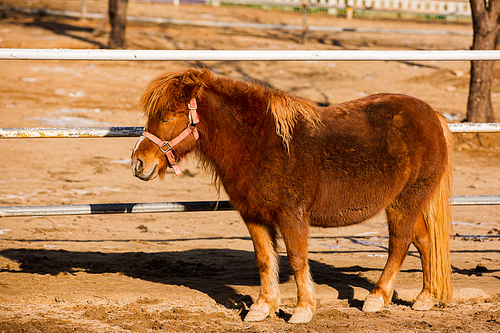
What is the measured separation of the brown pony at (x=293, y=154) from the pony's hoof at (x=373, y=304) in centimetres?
45

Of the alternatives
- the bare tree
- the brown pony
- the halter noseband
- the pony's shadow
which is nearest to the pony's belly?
the brown pony

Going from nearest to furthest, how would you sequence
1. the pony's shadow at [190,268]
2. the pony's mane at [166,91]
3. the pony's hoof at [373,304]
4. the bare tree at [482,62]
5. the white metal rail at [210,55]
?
the pony's mane at [166,91], the white metal rail at [210,55], the pony's hoof at [373,304], the pony's shadow at [190,268], the bare tree at [482,62]

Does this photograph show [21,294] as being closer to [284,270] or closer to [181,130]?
[181,130]

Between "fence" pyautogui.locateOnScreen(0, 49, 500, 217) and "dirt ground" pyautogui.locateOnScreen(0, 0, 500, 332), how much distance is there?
61 cm

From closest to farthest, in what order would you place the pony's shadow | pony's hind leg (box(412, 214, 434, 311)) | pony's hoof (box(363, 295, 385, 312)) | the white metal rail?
the white metal rail, pony's hoof (box(363, 295, 385, 312)), pony's hind leg (box(412, 214, 434, 311)), the pony's shadow

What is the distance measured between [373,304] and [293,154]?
1235 millimetres

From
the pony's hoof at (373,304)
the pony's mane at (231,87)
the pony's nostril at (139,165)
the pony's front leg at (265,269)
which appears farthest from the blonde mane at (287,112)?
the pony's hoof at (373,304)

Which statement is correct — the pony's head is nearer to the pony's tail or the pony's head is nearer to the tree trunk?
the pony's tail

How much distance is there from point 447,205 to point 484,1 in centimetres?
710

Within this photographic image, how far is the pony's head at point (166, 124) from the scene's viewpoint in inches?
122

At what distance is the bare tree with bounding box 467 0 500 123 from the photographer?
368 inches

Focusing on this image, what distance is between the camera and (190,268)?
4457 millimetres

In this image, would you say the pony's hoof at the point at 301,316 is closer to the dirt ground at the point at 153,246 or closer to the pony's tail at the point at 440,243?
the dirt ground at the point at 153,246

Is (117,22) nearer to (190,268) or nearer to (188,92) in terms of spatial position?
(190,268)
